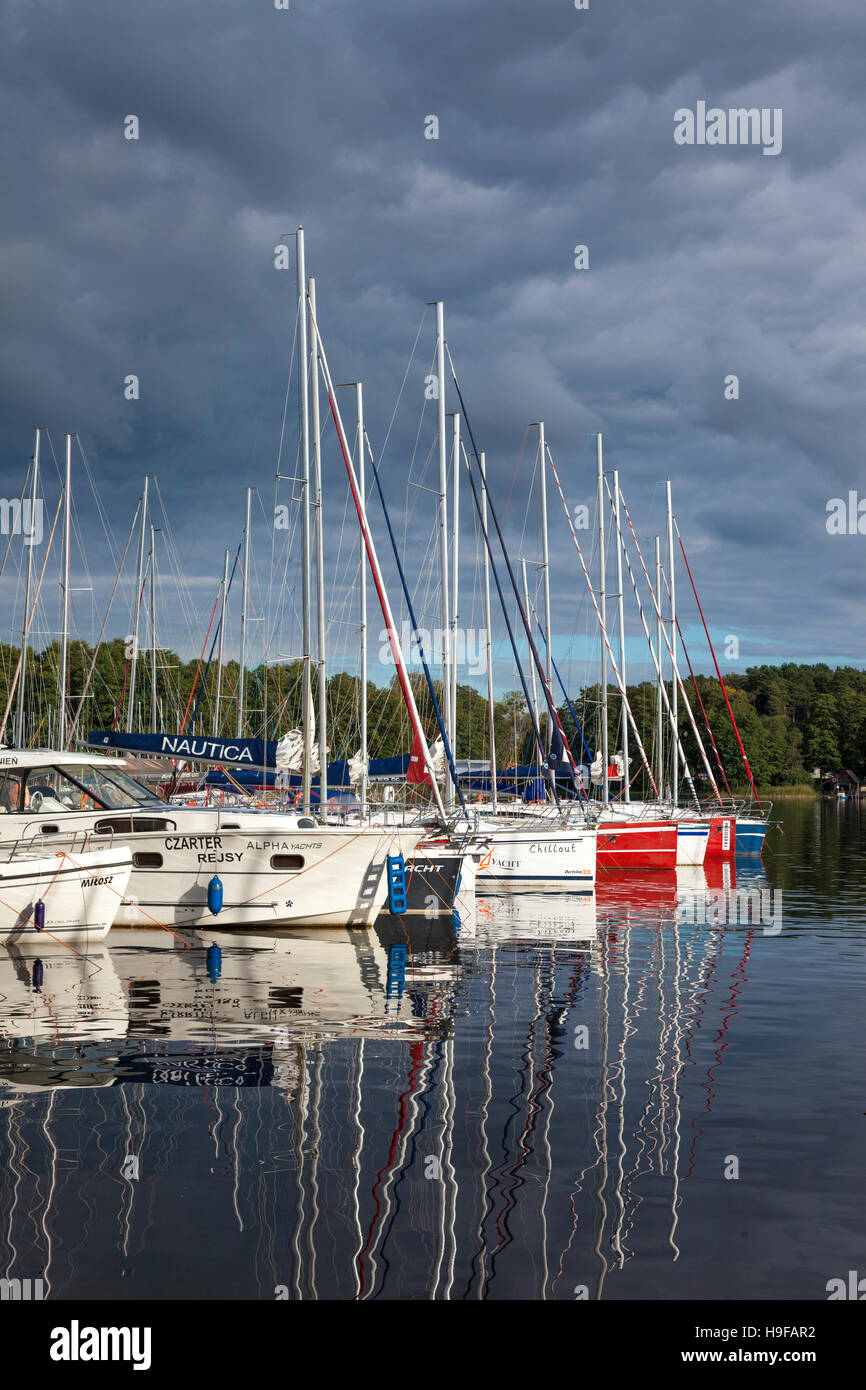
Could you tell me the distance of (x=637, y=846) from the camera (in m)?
45.0

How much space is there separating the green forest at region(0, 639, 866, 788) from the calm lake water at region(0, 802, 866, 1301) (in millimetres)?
17316

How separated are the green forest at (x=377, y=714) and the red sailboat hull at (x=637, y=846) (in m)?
5.15

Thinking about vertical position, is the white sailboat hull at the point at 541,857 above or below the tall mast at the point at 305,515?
below

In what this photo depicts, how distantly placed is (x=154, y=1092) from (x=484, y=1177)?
13.7 ft

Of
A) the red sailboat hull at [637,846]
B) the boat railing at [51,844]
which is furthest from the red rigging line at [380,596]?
the red sailboat hull at [637,846]

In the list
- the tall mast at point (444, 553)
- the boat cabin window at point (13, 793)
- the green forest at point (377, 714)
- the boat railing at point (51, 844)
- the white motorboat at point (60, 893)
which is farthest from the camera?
the green forest at point (377, 714)

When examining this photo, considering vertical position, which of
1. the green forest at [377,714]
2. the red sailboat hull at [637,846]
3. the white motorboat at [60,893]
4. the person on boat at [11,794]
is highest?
the green forest at [377,714]

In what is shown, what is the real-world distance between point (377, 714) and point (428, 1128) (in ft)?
265

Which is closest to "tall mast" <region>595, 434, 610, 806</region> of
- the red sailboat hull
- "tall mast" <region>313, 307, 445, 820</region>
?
the red sailboat hull

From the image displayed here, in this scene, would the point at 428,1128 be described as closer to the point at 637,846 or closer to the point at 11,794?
the point at 11,794

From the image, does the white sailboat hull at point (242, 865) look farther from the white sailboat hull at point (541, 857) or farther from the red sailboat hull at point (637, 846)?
the red sailboat hull at point (637, 846)

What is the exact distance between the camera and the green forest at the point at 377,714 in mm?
57344
